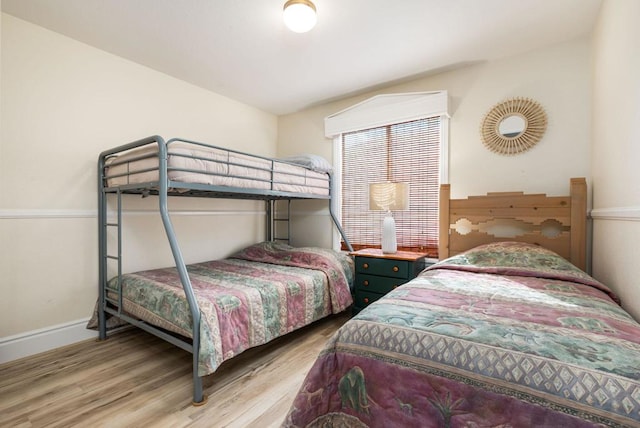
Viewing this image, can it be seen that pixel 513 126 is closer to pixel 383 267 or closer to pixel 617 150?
pixel 617 150

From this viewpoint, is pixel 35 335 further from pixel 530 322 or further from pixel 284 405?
pixel 530 322

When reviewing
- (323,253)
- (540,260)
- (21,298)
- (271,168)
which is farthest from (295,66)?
(21,298)

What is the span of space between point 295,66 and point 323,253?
68.5 inches

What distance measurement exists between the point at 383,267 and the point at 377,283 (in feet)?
0.53

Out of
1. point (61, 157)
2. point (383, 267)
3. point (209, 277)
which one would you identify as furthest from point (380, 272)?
point (61, 157)

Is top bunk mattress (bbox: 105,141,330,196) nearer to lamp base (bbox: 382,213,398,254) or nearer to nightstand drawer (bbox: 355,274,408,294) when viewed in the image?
lamp base (bbox: 382,213,398,254)

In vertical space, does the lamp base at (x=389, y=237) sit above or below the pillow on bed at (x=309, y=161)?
Answer: below

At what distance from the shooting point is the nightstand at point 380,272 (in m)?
2.52

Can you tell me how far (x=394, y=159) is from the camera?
121 inches

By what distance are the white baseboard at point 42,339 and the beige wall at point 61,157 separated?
43mm

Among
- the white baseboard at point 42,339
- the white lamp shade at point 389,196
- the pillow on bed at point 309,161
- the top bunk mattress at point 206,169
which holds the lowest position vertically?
the white baseboard at point 42,339

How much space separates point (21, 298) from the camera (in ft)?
6.85

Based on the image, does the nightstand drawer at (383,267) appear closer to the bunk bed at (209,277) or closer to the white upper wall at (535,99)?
the bunk bed at (209,277)

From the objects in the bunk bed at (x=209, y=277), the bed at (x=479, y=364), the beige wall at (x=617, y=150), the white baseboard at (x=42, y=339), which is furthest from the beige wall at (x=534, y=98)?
the white baseboard at (x=42, y=339)
